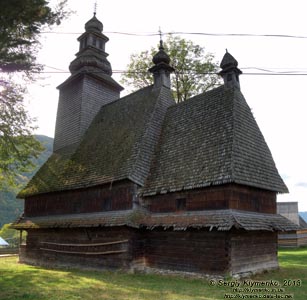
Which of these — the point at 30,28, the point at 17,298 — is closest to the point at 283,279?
the point at 17,298

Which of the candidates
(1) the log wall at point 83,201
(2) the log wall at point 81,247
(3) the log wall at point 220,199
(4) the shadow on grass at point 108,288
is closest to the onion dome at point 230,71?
(3) the log wall at point 220,199

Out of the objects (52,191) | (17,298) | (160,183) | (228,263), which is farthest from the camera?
(52,191)

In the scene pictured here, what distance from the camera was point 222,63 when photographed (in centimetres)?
1798

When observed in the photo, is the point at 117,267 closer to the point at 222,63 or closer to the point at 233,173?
the point at 233,173

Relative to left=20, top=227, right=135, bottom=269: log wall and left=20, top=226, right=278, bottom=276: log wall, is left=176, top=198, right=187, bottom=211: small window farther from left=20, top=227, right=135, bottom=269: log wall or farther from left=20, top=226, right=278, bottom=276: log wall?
left=20, top=227, right=135, bottom=269: log wall

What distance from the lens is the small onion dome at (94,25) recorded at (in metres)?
28.0

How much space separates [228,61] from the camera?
1773 cm

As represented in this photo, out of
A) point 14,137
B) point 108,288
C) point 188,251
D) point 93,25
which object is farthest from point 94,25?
point 108,288

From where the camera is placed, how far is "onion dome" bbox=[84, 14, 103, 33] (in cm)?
2800

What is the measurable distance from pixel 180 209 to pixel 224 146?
3.68 m

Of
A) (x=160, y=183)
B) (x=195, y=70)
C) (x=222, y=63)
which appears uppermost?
(x=195, y=70)

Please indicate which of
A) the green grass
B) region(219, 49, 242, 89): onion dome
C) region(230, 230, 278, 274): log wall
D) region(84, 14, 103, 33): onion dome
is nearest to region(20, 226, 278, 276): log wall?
region(230, 230, 278, 274): log wall

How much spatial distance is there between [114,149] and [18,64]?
8251 mm

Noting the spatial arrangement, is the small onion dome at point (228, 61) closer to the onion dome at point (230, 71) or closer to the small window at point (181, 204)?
the onion dome at point (230, 71)
